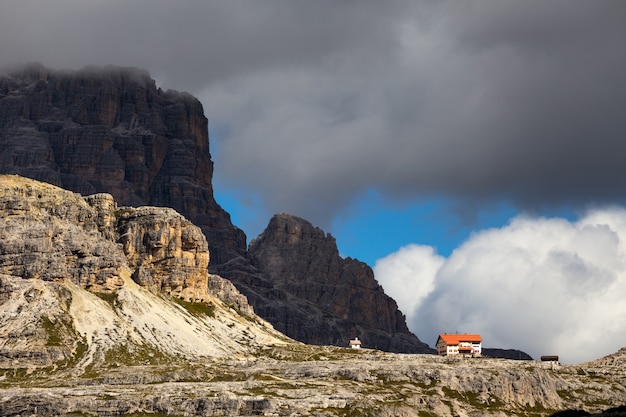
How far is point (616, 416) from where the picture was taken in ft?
488
